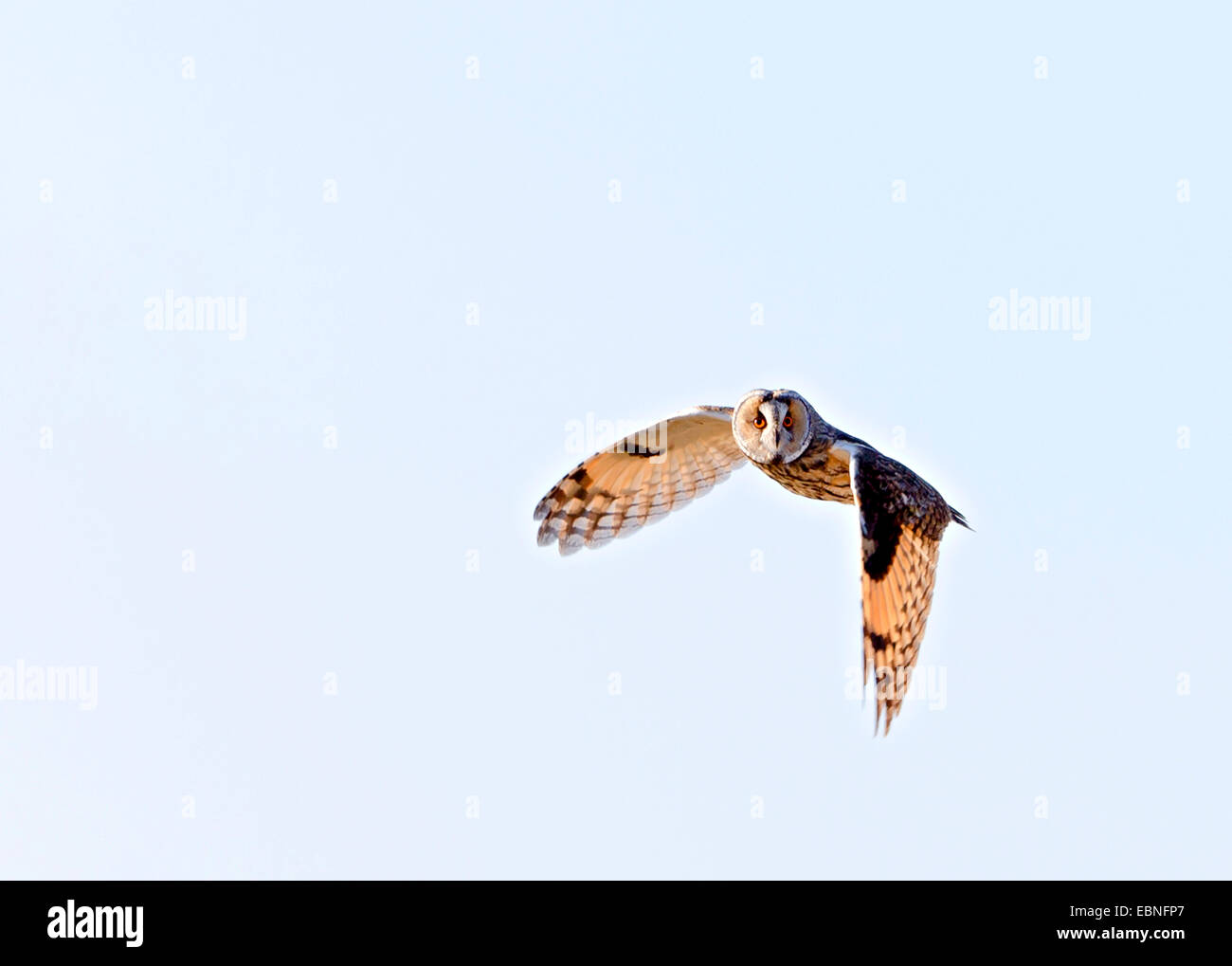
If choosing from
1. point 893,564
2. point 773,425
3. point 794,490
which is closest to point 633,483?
point 794,490

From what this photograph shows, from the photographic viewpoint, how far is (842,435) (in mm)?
15008

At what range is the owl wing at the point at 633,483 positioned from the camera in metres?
16.1

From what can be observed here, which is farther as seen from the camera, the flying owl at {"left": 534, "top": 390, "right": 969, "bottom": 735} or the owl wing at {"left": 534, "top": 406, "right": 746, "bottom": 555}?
the owl wing at {"left": 534, "top": 406, "right": 746, "bottom": 555}

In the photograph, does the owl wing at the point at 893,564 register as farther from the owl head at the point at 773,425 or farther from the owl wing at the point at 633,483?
the owl wing at the point at 633,483

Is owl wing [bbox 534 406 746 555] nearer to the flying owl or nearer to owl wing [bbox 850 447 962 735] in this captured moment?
the flying owl

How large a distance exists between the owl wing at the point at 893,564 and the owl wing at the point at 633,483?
1897mm

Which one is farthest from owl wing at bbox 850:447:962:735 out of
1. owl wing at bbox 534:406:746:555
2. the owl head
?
owl wing at bbox 534:406:746:555

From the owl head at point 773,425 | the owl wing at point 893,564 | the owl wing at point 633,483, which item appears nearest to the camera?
the owl wing at point 893,564

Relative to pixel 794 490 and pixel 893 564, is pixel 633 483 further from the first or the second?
pixel 893 564

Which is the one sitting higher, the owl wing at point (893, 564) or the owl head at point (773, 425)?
the owl head at point (773, 425)

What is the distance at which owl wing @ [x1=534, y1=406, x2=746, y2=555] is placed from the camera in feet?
53.0

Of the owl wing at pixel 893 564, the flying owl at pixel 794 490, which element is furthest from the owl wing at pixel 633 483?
the owl wing at pixel 893 564
